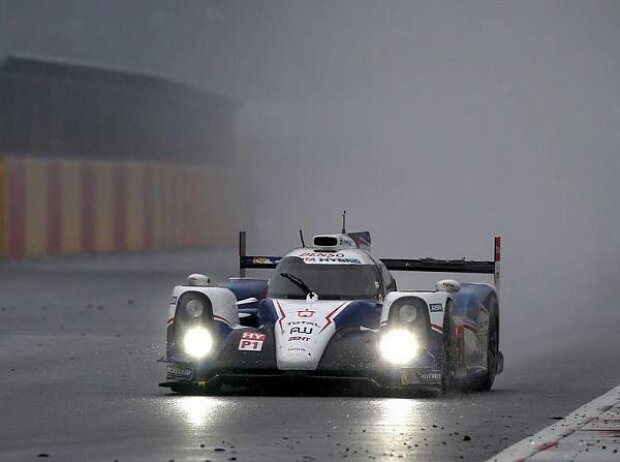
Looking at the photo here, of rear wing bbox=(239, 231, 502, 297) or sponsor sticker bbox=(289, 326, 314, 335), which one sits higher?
rear wing bbox=(239, 231, 502, 297)

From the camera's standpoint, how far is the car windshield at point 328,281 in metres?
15.1

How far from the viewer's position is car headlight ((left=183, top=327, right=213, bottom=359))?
1431 centimetres

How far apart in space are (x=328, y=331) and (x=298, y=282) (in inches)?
41.4

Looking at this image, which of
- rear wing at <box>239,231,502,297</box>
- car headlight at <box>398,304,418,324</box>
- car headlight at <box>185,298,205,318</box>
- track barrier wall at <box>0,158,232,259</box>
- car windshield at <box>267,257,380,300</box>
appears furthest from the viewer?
track barrier wall at <box>0,158,232,259</box>

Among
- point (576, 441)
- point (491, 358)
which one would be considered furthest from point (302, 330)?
point (576, 441)

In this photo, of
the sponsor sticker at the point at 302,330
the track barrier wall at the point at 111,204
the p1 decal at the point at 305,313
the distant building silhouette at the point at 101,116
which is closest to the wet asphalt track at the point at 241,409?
the sponsor sticker at the point at 302,330

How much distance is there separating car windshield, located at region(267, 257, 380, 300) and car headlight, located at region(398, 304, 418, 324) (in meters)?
0.81

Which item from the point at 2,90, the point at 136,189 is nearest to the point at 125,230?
the point at 136,189

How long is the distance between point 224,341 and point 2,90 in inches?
904

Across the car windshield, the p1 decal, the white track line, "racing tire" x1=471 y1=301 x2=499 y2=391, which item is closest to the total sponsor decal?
the p1 decal

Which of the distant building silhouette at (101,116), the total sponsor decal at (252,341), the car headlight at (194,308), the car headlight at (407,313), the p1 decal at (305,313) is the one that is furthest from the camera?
the distant building silhouette at (101,116)

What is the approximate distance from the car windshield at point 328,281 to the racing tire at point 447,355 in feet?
2.57

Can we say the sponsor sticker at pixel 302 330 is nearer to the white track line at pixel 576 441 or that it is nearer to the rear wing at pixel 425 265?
the white track line at pixel 576 441

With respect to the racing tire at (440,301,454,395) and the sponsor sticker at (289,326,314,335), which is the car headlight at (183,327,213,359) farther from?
the racing tire at (440,301,454,395)
